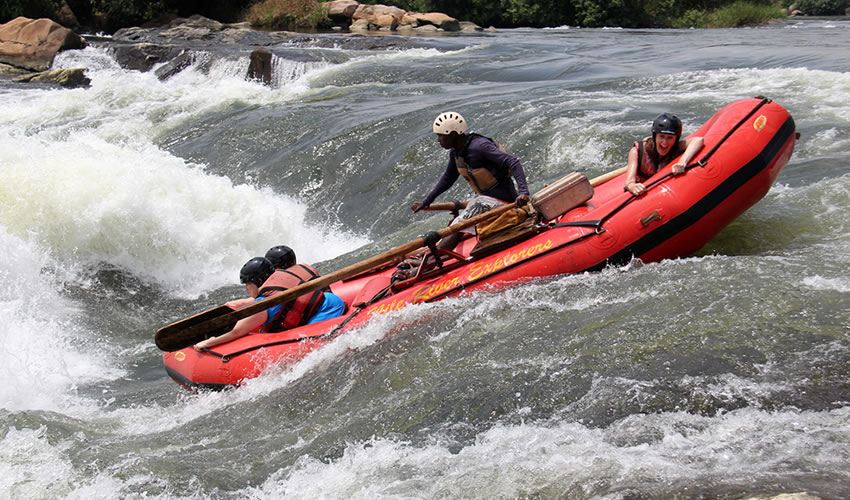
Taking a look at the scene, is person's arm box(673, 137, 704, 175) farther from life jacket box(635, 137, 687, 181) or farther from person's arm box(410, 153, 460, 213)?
person's arm box(410, 153, 460, 213)

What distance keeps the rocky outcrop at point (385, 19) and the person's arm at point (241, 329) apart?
25.2 metres

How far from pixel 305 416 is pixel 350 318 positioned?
1.00m

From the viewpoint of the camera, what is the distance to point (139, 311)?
7.87m

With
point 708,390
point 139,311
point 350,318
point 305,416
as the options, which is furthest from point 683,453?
point 139,311

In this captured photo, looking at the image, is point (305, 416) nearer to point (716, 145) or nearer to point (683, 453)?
point (683, 453)

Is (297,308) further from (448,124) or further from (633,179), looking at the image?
(633,179)

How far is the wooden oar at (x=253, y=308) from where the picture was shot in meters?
5.25

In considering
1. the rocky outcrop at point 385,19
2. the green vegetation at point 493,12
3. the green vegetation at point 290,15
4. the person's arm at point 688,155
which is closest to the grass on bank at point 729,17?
the green vegetation at point 493,12

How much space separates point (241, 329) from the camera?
5496 millimetres

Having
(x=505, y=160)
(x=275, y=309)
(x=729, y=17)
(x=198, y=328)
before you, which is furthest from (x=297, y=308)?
(x=729, y=17)

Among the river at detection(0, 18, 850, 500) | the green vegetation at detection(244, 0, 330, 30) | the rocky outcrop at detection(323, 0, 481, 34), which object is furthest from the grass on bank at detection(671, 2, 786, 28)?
the river at detection(0, 18, 850, 500)

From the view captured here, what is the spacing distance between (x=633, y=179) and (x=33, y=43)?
2187 cm

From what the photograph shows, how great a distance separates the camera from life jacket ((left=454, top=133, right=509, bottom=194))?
225 inches

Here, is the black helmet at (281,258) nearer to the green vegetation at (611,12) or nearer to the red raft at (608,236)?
the red raft at (608,236)
